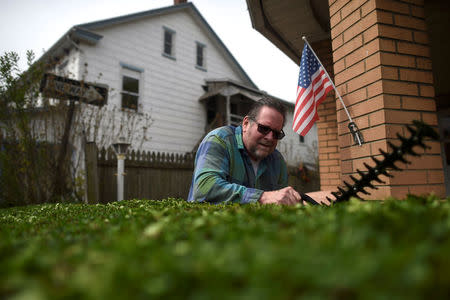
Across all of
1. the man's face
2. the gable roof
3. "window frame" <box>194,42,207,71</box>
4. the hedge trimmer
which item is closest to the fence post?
the gable roof

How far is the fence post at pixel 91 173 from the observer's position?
6.79m

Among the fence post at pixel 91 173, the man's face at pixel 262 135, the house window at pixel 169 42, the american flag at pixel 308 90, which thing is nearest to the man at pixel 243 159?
the man's face at pixel 262 135

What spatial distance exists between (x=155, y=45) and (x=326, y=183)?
34.2 ft

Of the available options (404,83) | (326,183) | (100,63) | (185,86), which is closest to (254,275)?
(404,83)

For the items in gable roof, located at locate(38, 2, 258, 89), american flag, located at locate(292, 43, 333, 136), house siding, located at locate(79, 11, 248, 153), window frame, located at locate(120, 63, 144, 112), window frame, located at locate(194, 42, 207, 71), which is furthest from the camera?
window frame, located at locate(194, 42, 207, 71)

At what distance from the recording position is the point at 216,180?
2508mm

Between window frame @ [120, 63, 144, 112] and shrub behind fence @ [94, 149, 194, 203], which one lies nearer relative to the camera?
shrub behind fence @ [94, 149, 194, 203]

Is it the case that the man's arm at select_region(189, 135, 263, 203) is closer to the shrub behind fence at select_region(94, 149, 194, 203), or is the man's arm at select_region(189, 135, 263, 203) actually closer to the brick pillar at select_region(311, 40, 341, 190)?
the brick pillar at select_region(311, 40, 341, 190)

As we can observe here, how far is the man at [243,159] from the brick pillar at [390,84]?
0.84 meters

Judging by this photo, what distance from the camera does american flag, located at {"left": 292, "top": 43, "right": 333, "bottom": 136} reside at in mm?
3807

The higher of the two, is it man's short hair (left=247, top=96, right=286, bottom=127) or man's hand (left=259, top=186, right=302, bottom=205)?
man's short hair (left=247, top=96, right=286, bottom=127)

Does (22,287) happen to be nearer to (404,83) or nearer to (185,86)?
(404,83)

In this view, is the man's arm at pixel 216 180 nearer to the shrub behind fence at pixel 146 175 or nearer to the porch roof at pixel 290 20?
the porch roof at pixel 290 20

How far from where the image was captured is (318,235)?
0.65 metres
